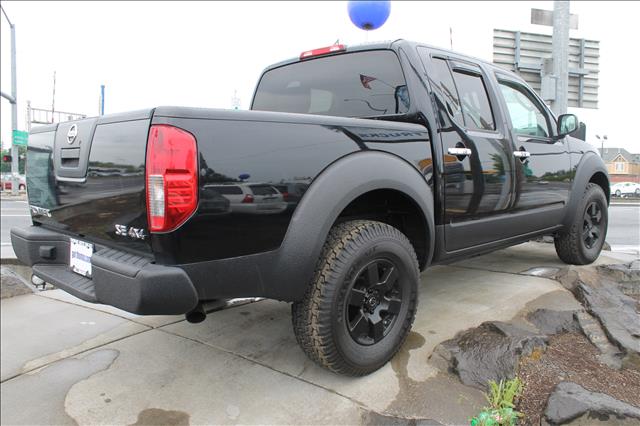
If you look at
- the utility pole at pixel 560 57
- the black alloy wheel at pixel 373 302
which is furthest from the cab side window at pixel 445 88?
the utility pole at pixel 560 57

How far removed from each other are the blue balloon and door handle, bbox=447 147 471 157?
190 inches

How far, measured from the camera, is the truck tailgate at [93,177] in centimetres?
194

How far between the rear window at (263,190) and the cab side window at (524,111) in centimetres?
235

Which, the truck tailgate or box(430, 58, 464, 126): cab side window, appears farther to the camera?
box(430, 58, 464, 126): cab side window

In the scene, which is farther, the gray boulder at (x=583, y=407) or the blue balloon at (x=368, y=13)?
the blue balloon at (x=368, y=13)

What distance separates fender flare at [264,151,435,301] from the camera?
2.10 metres

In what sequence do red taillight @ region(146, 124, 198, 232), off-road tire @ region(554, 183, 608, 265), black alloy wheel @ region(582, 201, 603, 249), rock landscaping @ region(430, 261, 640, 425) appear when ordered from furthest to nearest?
black alloy wheel @ region(582, 201, 603, 249)
off-road tire @ region(554, 183, 608, 265)
rock landscaping @ region(430, 261, 640, 425)
red taillight @ region(146, 124, 198, 232)

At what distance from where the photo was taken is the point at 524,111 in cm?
389

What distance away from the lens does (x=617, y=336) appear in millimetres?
2854

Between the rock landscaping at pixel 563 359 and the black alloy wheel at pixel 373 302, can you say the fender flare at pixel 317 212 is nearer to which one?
the black alloy wheel at pixel 373 302

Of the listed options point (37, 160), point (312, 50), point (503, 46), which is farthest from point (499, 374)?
point (503, 46)

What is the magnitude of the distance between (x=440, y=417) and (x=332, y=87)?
2.15 metres

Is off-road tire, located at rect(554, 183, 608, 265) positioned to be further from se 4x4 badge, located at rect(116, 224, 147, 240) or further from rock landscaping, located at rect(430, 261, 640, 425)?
se 4x4 badge, located at rect(116, 224, 147, 240)

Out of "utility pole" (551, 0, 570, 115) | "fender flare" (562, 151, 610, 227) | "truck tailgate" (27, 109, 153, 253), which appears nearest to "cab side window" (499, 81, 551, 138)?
"fender flare" (562, 151, 610, 227)
